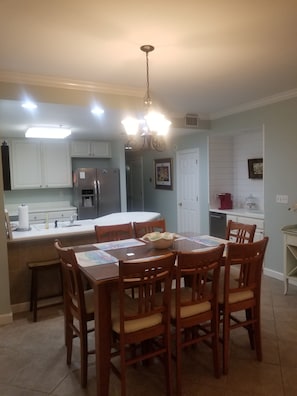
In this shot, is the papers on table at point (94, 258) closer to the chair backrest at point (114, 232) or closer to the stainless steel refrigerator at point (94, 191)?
the chair backrest at point (114, 232)

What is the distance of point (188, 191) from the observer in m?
6.19

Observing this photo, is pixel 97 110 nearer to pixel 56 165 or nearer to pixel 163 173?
pixel 56 165

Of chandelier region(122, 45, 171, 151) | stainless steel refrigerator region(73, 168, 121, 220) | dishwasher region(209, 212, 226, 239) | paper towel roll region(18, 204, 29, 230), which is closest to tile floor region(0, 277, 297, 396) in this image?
paper towel roll region(18, 204, 29, 230)

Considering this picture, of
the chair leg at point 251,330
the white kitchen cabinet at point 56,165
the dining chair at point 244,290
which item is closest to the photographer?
the dining chair at point 244,290

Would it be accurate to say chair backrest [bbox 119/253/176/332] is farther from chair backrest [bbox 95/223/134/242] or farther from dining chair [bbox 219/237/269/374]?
chair backrest [bbox 95/223/134/242]

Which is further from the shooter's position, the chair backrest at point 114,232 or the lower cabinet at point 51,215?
the lower cabinet at point 51,215

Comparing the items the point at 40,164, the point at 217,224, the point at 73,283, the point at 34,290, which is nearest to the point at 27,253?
the point at 34,290

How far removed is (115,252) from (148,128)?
1.18 metres

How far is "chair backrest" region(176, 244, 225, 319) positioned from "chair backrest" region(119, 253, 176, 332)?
76 mm

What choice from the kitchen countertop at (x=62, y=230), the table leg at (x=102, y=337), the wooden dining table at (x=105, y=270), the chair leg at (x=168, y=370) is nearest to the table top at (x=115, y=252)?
the wooden dining table at (x=105, y=270)

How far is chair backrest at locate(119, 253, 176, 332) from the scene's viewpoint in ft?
6.05

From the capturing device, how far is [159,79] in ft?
10.9

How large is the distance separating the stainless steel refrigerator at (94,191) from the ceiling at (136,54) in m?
1.90

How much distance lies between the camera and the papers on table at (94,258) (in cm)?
234
